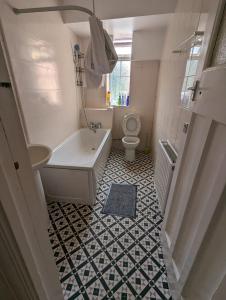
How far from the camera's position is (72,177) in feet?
5.60

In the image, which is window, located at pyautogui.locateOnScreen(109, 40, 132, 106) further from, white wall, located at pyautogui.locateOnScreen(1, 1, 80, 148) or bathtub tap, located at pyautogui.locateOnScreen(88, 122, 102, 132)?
white wall, located at pyautogui.locateOnScreen(1, 1, 80, 148)

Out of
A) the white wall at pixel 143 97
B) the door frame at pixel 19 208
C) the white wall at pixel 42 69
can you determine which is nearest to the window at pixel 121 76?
the white wall at pixel 143 97

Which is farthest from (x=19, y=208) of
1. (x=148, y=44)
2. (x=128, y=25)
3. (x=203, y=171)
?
(x=148, y=44)

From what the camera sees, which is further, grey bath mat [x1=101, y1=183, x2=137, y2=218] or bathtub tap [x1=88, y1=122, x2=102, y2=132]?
bathtub tap [x1=88, y1=122, x2=102, y2=132]

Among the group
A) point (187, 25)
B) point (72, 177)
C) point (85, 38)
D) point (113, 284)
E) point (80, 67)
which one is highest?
point (85, 38)

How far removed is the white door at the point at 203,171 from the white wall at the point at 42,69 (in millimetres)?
1567

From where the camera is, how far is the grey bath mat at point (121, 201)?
1.76 m

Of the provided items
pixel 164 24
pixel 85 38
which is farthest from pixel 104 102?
pixel 164 24

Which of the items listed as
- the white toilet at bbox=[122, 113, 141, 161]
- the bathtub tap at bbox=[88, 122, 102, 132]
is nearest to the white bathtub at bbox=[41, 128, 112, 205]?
the white toilet at bbox=[122, 113, 141, 161]

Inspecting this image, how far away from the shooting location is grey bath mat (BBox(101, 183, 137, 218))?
5.79ft

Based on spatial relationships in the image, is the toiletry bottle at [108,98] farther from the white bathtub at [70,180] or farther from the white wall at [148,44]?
the white bathtub at [70,180]

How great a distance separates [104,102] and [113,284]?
2932mm

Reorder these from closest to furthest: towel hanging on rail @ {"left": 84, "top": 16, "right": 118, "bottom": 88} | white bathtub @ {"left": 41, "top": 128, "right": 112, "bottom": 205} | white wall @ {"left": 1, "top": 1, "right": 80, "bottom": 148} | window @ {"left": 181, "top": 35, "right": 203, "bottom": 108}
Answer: window @ {"left": 181, "top": 35, "right": 203, "bottom": 108}, white wall @ {"left": 1, "top": 1, "right": 80, "bottom": 148}, towel hanging on rail @ {"left": 84, "top": 16, "right": 118, "bottom": 88}, white bathtub @ {"left": 41, "top": 128, "right": 112, "bottom": 205}

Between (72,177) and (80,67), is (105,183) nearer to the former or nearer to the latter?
(72,177)
